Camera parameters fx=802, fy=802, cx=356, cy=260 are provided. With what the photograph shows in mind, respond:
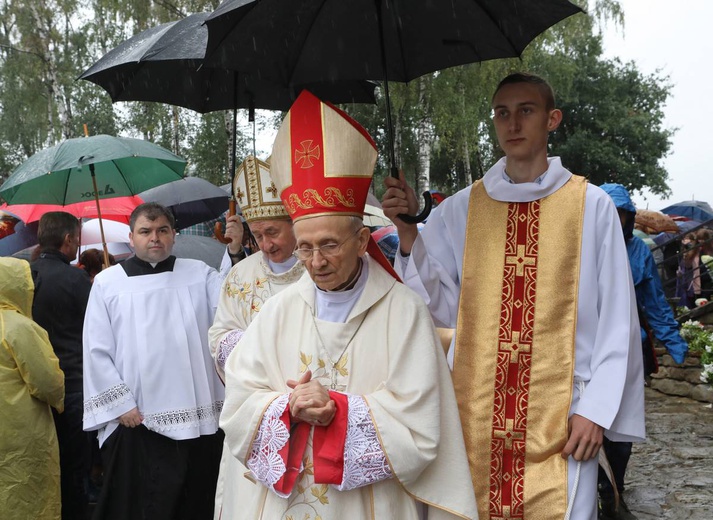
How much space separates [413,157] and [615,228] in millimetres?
24749

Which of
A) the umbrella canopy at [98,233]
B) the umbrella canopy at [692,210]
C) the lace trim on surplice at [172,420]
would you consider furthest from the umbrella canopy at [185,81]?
the umbrella canopy at [692,210]

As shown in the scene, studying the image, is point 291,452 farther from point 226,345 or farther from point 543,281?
point 226,345

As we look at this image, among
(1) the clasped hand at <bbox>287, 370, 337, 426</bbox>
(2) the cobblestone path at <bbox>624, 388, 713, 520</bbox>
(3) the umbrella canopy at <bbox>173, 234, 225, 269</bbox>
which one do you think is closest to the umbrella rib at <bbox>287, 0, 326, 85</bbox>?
(1) the clasped hand at <bbox>287, 370, 337, 426</bbox>

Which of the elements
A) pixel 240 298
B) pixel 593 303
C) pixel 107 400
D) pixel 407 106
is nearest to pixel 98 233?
pixel 107 400

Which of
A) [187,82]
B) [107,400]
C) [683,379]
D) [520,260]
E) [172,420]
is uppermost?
[187,82]

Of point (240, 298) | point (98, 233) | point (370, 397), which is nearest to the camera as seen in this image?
point (370, 397)

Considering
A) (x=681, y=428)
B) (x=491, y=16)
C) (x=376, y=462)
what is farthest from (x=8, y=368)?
(x=681, y=428)

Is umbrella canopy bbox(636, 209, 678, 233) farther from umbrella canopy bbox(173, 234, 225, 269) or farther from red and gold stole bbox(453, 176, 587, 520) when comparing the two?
red and gold stole bbox(453, 176, 587, 520)

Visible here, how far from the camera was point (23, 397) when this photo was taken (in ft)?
15.9

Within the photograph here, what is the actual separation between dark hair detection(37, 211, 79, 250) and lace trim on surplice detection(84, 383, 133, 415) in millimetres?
1345

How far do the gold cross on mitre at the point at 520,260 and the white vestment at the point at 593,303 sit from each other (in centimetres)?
22

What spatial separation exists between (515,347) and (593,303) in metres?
0.37

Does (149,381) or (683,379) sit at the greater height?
(149,381)

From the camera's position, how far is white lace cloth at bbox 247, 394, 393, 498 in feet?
8.75
